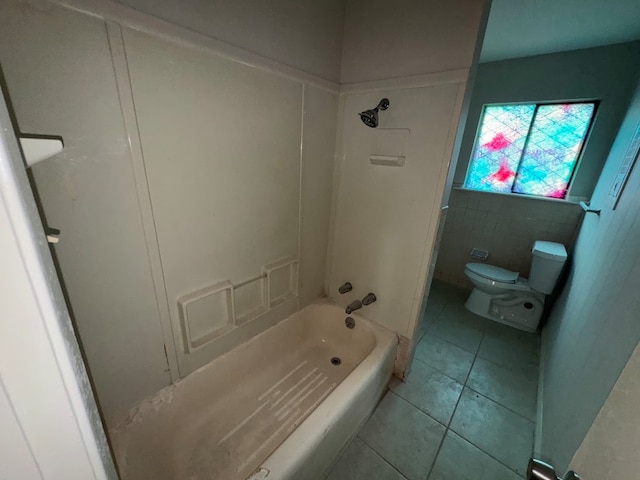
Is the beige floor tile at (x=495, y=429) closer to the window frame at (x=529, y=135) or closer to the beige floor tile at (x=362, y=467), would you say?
the beige floor tile at (x=362, y=467)

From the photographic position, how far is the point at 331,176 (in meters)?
1.65

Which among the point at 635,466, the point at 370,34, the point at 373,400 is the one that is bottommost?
the point at 373,400

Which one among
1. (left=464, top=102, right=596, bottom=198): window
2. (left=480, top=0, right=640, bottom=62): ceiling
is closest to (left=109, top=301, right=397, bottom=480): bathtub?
(left=464, top=102, right=596, bottom=198): window

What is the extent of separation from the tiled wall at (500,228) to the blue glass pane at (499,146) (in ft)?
0.68

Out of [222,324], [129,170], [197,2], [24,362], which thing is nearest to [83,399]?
[24,362]

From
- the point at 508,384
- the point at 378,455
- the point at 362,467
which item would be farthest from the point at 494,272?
the point at 362,467

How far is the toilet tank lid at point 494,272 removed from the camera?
222 centimetres

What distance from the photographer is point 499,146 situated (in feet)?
8.34

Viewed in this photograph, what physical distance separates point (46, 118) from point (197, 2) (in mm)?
648

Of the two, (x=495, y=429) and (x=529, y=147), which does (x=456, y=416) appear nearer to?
(x=495, y=429)

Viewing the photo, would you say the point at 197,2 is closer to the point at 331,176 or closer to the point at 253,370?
the point at 331,176

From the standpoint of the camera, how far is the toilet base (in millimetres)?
2168

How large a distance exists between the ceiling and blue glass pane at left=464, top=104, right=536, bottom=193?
1.61ft

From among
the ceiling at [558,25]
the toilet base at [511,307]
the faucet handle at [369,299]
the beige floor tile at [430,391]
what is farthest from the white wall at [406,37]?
the toilet base at [511,307]
